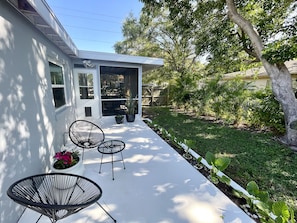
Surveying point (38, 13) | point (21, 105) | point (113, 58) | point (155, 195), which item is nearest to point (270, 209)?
point (155, 195)

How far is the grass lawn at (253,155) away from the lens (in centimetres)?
262

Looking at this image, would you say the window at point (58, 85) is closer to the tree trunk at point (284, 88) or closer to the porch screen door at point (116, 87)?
the porch screen door at point (116, 87)

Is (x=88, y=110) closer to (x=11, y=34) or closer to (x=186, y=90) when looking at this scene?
(x=11, y=34)

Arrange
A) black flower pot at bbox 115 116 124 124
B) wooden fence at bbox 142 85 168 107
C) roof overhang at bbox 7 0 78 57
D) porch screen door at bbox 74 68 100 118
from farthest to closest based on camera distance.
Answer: wooden fence at bbox 142 85 168 107 → black flower pot at bbox 115 116 124 124 → porch screen door at bbox 74 68 100 118 → roof overhang at bbox 7 0 78 57

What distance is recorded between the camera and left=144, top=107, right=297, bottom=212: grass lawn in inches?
103

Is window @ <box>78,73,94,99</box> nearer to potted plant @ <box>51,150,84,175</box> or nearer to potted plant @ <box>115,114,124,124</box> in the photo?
potted plant @ <box>115,114,124,124</box>

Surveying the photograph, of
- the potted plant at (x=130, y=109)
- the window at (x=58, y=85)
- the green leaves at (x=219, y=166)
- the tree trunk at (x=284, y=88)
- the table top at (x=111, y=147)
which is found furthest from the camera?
the potted plant at (x=130, y=109)

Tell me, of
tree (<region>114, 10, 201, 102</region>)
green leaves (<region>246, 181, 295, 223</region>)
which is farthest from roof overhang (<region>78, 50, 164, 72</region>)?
green leaves (<region>246, 181, 295, 223</region>)

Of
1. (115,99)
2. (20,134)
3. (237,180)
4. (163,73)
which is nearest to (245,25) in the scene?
(237,180)

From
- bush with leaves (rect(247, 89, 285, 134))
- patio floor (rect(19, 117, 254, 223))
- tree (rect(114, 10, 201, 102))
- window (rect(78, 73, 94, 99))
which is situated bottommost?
patio floor (rect(19, 117, 254, 223))

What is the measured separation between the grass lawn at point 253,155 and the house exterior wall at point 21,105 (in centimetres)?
305

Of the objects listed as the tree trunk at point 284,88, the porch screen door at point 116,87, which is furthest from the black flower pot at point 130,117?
the tree trunk at point 284,88

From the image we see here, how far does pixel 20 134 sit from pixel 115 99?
189 inches

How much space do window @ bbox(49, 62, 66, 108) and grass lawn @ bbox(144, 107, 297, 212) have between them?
3.46m
